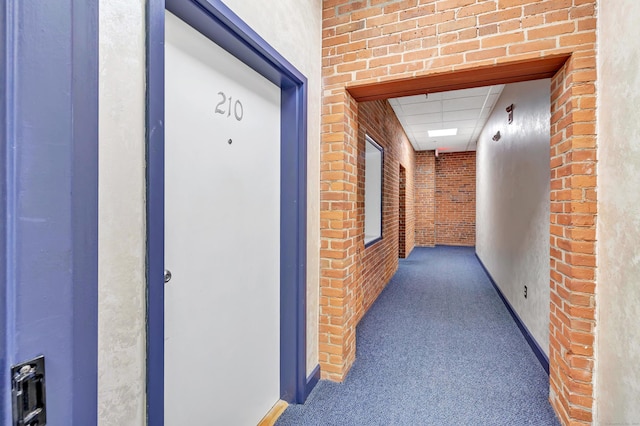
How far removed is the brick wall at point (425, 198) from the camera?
31.1 feet

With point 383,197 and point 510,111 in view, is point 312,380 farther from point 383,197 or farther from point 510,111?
point 510,111

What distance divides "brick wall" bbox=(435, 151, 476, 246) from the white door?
867 cm

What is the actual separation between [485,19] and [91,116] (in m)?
2.10

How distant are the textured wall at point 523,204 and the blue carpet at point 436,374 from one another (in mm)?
324

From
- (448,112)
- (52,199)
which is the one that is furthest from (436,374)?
(448,112)

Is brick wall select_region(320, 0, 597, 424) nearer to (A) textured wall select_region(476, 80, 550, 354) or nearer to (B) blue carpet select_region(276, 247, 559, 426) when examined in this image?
(B) blue carpet select_region(276, 247, 559, 426)

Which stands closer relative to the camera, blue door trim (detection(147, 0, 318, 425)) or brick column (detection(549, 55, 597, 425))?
blue door trim (detection(147, 0, 318, 425))

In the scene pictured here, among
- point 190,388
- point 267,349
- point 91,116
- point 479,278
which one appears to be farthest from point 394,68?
point 479,278

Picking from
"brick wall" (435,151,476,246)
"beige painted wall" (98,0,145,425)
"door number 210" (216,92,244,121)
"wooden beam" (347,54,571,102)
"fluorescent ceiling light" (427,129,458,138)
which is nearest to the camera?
"beige painted wall" (98,0,145,425)

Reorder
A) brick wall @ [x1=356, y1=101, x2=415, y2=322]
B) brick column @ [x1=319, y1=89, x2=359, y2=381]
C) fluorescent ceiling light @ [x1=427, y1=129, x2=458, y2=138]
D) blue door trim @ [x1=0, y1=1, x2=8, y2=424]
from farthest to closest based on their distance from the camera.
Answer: fluorescent ceiling light @ [x1=427, y1=129, x2=458, y2=138] → brick wall @ [x1=356, y1=101, x2=415, y2=322] → brick column @ [x1=319, y1=89, x2=359, y2=381] → blue door trim @ [x1=0, y1=1, x2=8, y2=424]

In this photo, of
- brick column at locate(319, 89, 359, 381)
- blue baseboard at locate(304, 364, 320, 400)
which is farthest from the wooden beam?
blue baseboard at locate(304, 364, 320, 400)

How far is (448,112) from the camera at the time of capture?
5.21m

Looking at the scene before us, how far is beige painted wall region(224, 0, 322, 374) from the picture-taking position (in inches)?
69.1

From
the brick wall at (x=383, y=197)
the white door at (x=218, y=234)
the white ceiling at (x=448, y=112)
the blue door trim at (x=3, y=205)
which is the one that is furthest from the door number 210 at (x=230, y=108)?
the white ceiling at (x=448, y=112)
